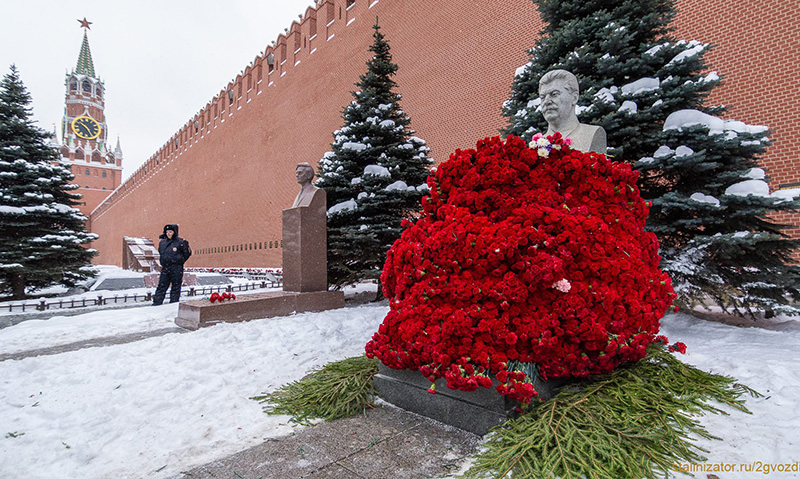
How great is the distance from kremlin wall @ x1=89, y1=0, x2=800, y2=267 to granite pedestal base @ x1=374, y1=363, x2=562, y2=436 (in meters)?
6.06

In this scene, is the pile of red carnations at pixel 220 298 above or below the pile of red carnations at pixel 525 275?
below

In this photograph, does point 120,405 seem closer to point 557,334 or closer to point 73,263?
point 557,334

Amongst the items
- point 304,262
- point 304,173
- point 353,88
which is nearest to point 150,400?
point 304,262

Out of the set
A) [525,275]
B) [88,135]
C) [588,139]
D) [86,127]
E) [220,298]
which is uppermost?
[86,127]

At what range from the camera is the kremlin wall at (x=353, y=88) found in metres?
6.27

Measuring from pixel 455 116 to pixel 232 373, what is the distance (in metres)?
9.57

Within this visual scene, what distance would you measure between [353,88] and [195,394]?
1405 centimetres

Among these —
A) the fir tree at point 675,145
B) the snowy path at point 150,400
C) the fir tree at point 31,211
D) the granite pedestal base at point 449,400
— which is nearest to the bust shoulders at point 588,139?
the fir tree at point 675,145

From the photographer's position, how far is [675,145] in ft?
15.0

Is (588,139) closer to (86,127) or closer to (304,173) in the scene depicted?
(304,173)

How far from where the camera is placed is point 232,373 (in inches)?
138

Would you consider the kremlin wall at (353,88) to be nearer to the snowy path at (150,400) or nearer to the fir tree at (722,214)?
the fir tree at (722,214)

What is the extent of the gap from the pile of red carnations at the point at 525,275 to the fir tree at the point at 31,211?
470 inches

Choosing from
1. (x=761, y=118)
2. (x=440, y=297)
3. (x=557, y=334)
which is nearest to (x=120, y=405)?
(x=440, y=297)
